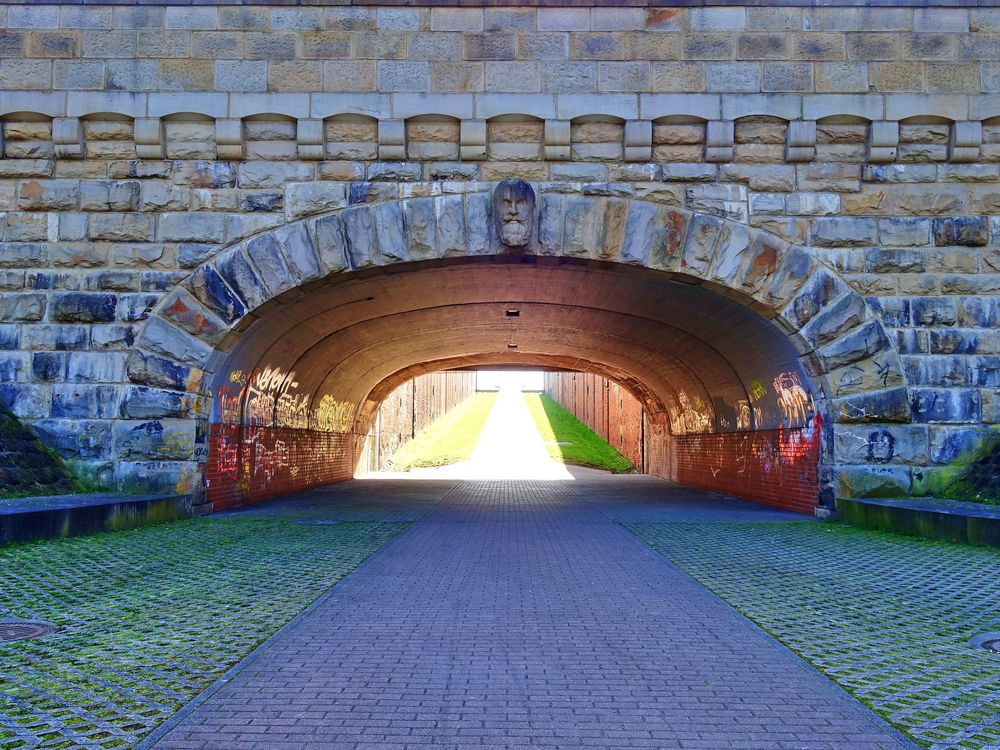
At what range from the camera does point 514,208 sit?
378 inches

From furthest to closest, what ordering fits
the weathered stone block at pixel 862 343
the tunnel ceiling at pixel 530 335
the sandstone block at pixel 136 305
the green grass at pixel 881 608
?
the tunnel ceiling at pixel 530 335 → the sandstone block at pixel 136 305 → the weathered stone block at pixel 862 343 → the green grass at pixel 881 608

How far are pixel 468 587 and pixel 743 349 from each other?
297 inches

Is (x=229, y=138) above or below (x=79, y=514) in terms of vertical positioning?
above

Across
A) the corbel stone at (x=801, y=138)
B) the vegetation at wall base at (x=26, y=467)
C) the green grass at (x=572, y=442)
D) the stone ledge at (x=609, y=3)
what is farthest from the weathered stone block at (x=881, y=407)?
the green grass at (x=572, y=442)

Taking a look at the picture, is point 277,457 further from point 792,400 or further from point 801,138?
point 801,138

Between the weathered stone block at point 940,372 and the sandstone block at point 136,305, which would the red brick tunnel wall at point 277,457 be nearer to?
the sandstone block at point 136,305

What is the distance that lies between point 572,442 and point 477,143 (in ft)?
90.8

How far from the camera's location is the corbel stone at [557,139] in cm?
966

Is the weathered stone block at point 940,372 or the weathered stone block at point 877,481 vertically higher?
the weathered stone block at point 940,372

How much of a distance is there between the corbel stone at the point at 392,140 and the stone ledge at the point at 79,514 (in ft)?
15.8

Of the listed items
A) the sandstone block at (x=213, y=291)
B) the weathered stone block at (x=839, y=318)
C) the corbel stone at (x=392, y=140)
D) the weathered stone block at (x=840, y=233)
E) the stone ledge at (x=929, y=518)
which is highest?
the corbel stone at (x=392, y=140)

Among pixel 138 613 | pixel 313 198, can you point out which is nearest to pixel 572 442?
pixel 313 198

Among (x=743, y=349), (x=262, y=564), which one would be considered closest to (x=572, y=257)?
(x=743, y=349)

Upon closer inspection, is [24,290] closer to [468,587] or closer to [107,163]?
[107,163]
